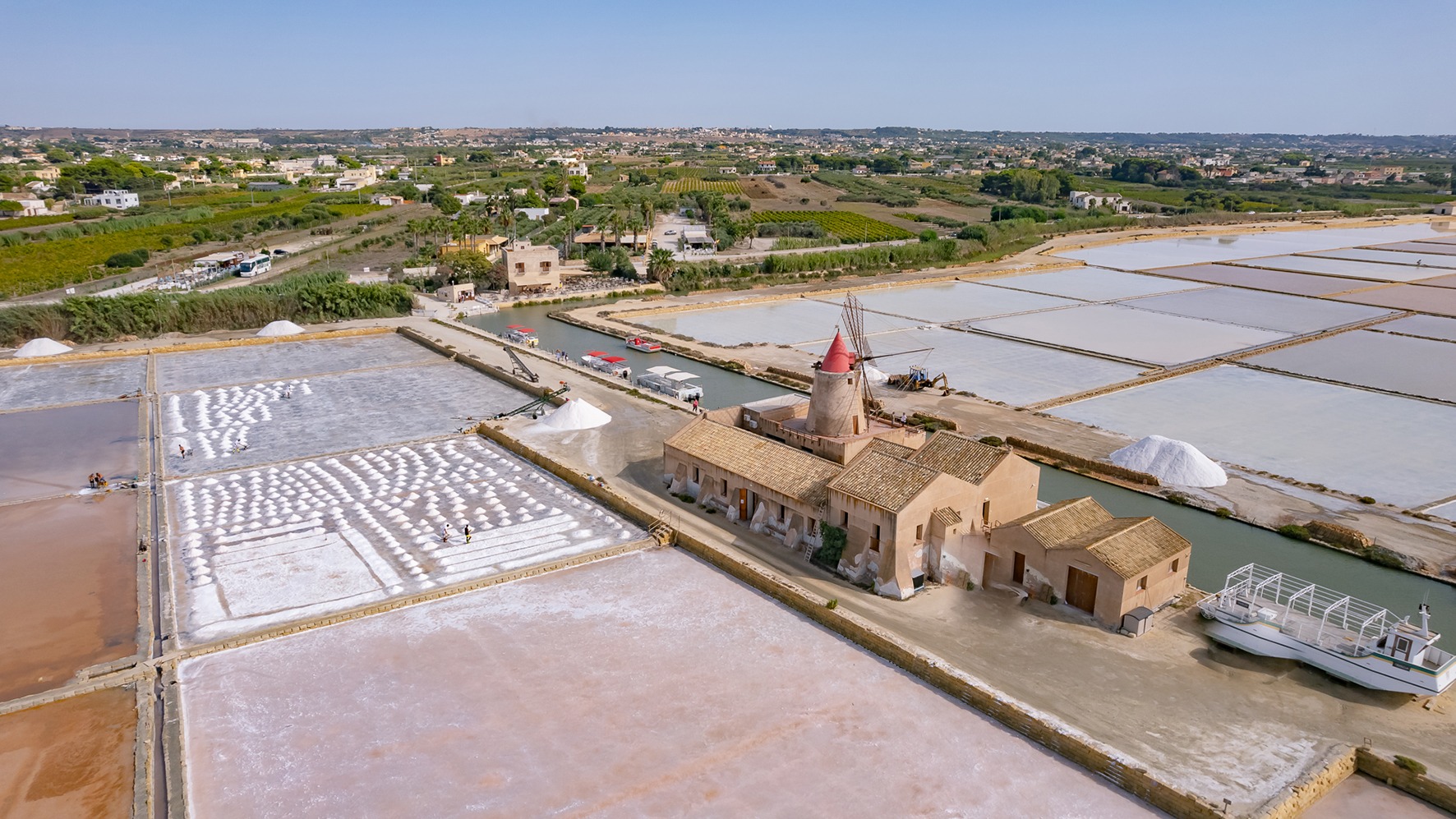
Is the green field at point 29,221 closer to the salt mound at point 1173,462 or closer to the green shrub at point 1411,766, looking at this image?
the salt mound at point 1173,462

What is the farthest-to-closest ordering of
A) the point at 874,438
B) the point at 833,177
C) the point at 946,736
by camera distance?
the point at 833,177 < the point at 874,438 < the point at 946,736

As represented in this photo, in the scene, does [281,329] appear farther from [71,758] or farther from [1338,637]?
[1338,637]

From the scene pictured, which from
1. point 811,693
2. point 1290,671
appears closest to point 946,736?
point 811,693

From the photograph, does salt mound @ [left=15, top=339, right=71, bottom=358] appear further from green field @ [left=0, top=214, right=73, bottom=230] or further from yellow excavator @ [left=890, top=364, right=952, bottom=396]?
green field @ [left=0, top=214, right=73, bottom=230]

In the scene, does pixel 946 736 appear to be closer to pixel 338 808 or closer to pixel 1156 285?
pixel 338 808

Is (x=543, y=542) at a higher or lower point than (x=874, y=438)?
lower

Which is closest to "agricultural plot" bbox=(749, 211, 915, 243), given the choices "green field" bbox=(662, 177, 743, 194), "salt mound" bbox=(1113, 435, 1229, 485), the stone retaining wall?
"green field" bbox=(662, 177, 743, 194)
